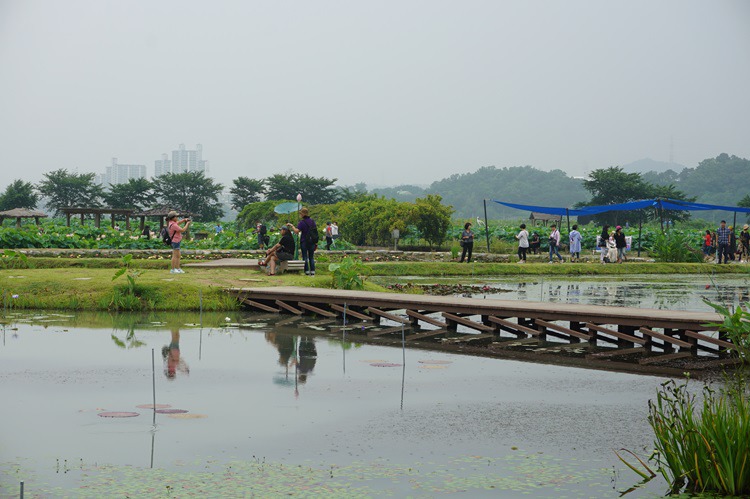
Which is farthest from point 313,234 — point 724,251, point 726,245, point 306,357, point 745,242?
point 745,242

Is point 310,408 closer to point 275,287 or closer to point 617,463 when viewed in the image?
point 617,463

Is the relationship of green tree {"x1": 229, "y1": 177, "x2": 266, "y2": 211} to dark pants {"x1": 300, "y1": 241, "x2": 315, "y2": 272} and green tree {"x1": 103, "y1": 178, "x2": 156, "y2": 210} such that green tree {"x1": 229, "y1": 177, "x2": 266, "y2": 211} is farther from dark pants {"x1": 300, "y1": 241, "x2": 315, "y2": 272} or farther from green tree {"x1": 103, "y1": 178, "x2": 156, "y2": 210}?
dark pants {"x1": 300, "y1": 241, "x2": 315, "y2": 272}

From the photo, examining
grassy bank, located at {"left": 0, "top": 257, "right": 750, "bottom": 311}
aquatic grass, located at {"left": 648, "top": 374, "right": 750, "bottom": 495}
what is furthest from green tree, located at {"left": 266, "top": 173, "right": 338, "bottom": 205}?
aquatic grass, located at {"left": 648, "top": 374, "right": 750, "bottom": 495}

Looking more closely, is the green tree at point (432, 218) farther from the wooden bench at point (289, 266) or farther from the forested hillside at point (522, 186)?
the forested hillside at point (522, 186)

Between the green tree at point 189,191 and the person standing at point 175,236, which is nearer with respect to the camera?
the person standing at point 175,236

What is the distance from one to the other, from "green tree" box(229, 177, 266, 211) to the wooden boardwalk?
63926mm

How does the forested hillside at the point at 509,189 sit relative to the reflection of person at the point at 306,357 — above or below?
above

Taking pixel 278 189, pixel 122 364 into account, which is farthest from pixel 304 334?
pixel 278 189

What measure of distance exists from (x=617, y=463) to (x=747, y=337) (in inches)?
130

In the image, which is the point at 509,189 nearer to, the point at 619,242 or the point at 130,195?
the point at 130,195

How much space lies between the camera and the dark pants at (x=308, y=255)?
21.7 m

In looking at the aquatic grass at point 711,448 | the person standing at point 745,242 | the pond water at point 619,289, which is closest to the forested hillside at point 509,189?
the person standing at point 745,242

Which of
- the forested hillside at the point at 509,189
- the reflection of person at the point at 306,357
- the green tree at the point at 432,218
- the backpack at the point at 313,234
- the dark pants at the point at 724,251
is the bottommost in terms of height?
the reflection of person at the point at 306,357

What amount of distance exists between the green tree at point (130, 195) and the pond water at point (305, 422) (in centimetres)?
6985
